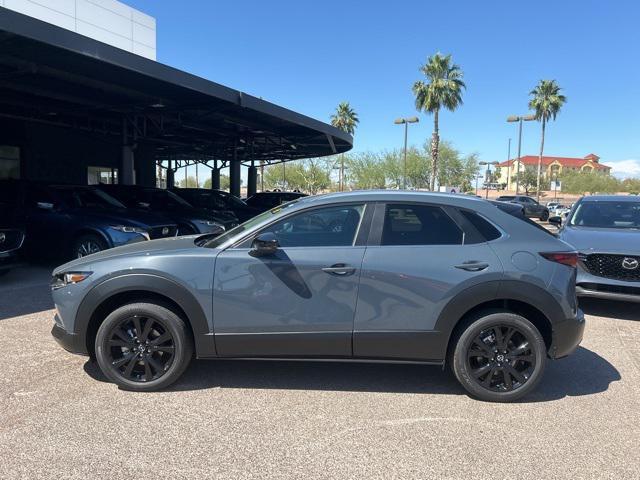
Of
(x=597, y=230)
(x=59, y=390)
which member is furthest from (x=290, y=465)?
(x=597, y=230)

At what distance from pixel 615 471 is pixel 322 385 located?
82.2 inches

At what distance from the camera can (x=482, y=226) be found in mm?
3941

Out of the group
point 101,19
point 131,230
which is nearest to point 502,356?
point 131,230

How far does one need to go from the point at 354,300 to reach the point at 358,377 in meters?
0.90

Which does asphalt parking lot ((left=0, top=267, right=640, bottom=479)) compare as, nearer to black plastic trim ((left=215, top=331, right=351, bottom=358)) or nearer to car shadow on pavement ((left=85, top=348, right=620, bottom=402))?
car shadow on pavement ((left=85, top=348, right=620, bottom=402))

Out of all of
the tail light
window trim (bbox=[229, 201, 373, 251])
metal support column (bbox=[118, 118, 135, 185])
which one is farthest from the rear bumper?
metal support column (bbox=[118, 118, 135, 185])

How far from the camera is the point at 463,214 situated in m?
3.98

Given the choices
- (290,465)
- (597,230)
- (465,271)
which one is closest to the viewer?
(290,465)

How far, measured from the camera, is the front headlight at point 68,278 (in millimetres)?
3910

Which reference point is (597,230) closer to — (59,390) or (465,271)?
(465,271)

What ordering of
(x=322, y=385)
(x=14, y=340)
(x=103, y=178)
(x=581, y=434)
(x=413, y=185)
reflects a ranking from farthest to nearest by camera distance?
(x=413, y=185) → (x=103, y=178) → (x=14, y=340) → (x=322, y=385) → (x=581, y=434)

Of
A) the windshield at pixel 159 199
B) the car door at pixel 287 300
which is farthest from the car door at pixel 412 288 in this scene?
the windshield at pixel 159 199

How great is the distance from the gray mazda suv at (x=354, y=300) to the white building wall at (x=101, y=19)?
82.3 ft

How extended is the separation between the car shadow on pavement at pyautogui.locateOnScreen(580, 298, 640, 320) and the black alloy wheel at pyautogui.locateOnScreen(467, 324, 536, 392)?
361cm
